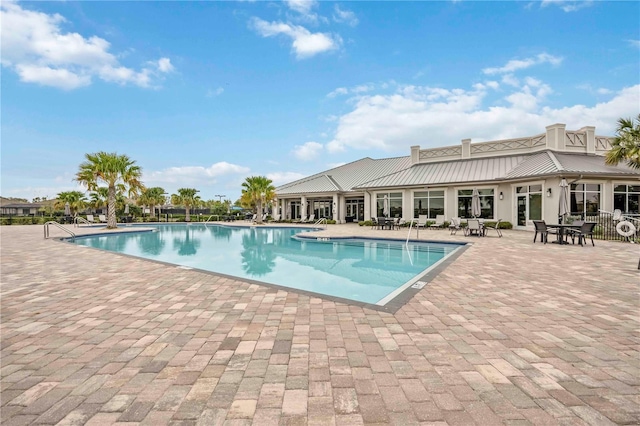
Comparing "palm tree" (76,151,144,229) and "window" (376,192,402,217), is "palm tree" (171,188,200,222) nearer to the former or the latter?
"palm tree" (76,151,144,229)

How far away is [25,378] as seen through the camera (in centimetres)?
243

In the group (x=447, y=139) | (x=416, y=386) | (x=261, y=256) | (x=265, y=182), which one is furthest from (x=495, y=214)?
(x=416, y=386)

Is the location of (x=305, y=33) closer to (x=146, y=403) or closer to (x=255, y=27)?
(x=255, y=27)

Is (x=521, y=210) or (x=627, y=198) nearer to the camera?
(x=627, y=198)

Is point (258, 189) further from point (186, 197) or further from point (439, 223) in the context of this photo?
point (439, 223)

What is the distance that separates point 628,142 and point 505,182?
547 centimetres

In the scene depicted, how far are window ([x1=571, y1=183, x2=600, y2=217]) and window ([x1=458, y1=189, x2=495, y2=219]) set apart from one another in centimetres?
401

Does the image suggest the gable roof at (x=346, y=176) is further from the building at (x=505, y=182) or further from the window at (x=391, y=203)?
the window at (x=391, y=203)

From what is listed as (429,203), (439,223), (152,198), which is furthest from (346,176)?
(152,198)

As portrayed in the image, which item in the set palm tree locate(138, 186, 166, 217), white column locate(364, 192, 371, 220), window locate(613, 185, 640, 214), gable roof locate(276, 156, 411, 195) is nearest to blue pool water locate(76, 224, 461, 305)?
white column locate(364, 192, 371, 220)

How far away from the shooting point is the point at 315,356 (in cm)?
274

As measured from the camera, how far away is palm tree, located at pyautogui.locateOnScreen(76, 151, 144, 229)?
20.7m

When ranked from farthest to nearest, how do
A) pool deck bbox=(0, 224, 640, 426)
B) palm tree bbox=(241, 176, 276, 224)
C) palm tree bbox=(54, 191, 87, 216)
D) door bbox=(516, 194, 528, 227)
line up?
palm tree bbox=(54, 191, 87, 216)
palm tree bbox=(241, 176, 276, 224)
door bbox=(516, 194, 528, 227)
pool deck bbox=(0, 224, 640, 426)

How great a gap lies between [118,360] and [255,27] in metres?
18.4
